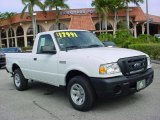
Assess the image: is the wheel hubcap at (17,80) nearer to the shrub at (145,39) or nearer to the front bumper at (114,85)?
the front bumper at (114,85)

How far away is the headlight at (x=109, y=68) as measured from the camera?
638 centimetres

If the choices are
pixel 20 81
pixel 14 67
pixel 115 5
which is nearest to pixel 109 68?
pixel 20 81

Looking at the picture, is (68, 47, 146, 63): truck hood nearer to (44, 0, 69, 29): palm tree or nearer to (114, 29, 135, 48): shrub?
(114, 29, 135, 48): shrub

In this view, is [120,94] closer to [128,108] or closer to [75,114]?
[128,108]

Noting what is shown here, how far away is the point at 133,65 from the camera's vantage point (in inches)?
265

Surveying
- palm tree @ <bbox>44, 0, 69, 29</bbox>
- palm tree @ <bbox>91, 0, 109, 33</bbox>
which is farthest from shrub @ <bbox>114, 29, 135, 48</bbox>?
palm tree @ <bbox>44, 0, 69, 29</bbox>

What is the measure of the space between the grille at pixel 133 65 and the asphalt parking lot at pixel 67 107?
0.82m

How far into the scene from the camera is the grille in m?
6.53

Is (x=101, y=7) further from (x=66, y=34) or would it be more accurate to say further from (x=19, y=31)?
(x=66, y=34)

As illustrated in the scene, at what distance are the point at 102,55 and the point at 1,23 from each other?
162 ft

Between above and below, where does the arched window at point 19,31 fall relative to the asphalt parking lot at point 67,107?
above

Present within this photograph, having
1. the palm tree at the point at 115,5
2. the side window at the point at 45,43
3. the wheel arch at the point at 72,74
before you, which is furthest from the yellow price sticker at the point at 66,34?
the palm tree at the point at 115,5

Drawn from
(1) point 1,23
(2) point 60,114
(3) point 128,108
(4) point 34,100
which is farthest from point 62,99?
(1) point 1,23

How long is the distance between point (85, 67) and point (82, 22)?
3902 cm
